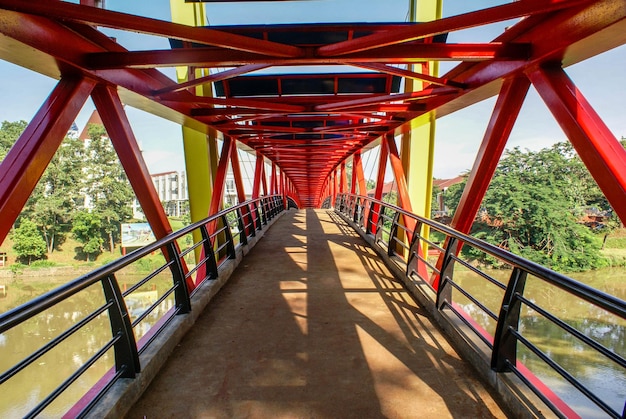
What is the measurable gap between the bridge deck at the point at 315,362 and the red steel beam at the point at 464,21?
265cm

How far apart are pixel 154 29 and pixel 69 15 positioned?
0.58 metres

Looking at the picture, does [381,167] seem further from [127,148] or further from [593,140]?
[593,140]

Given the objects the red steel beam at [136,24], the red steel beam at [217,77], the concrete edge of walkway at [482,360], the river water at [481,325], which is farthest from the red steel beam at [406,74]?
the river water at [481,325]

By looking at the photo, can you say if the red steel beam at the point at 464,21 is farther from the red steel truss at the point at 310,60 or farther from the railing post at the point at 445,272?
the railing post at the point at 445,272

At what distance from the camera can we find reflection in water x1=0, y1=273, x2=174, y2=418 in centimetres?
1756

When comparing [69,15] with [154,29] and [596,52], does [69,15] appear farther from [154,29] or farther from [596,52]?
[596,52]

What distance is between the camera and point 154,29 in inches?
109

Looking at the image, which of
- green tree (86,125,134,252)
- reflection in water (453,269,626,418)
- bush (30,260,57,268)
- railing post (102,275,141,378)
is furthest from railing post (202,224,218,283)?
green tree (86,125,134,252)

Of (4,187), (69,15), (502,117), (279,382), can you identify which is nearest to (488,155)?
(502,117)

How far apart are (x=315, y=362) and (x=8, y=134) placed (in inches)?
1699

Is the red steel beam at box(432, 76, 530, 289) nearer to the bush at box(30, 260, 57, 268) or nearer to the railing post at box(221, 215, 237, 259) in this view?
the railing post at box(221, 215, 237, 259)

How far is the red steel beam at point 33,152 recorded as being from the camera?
7.60 ft

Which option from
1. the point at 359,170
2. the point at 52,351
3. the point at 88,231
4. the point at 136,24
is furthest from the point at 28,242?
the point at 136,24

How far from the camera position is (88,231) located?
4169cm
